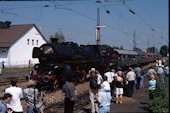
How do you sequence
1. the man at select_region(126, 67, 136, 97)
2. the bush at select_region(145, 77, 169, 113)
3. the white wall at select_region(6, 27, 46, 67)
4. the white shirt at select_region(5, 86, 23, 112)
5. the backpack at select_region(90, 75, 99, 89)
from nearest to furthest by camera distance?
the white shirt at select_region(5, 86, 23, 112), the bush at select_region(145, 77, 169, 113), the backpack at select_region(90, 75, 99, 89), the man at select_region(126, 67, 136, 97), the white wall at select_region(6, 27, 46, 67)

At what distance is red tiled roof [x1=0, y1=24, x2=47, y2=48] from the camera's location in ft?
124

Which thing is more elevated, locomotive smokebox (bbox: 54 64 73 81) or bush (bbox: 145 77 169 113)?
locomotive smokebox (bbox: 54 64 73 81)

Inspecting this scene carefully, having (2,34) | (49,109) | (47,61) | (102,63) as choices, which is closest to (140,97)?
(49,109)

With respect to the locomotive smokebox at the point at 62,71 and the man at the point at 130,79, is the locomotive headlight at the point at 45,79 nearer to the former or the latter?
the locomotive smokebox at the point at 62,71

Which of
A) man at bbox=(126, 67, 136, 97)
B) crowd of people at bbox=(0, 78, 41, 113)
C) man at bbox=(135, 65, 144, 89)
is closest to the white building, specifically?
man at bbox=(135, 65, 144, 89)

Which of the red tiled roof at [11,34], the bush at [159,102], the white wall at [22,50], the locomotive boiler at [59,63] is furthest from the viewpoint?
the red tiled roof at [11,34]

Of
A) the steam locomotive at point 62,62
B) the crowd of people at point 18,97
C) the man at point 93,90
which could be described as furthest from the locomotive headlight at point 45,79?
the crowd of people at point 18,97

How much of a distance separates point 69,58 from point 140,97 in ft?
19.7

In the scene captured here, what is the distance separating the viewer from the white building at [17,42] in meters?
37.0

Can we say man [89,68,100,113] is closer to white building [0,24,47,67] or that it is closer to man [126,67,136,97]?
man [126,67,136,97]

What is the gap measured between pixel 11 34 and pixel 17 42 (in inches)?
133

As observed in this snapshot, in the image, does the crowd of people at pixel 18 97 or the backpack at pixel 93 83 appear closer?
the crowd of people at pixel 18 97

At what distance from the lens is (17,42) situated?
38938mm

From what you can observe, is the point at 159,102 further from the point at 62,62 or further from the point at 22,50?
the point at 22,50
